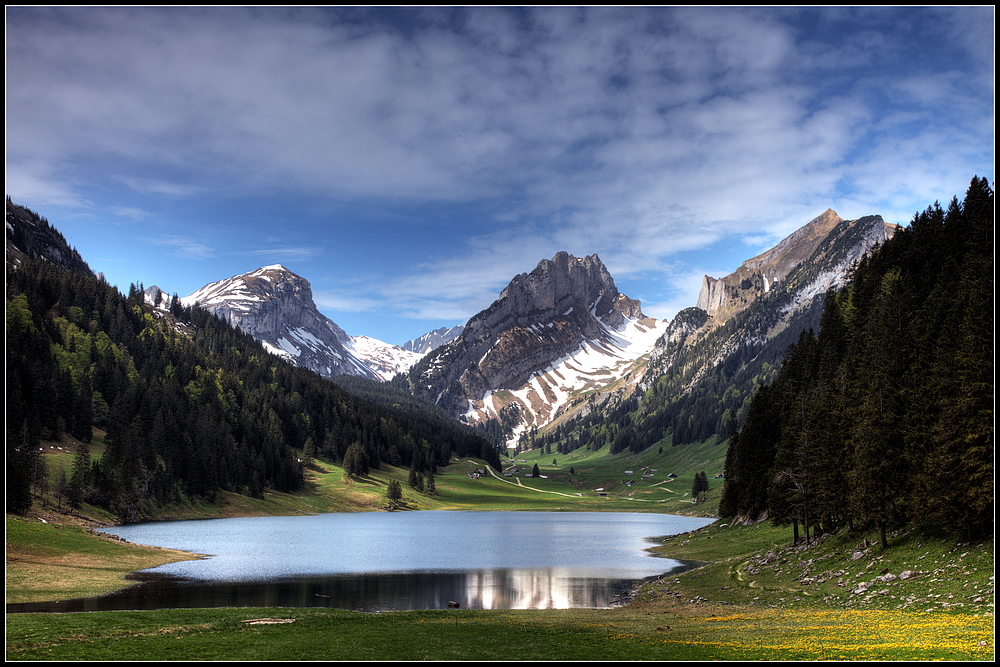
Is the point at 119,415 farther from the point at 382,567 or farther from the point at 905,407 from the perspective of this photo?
the point at 905,407

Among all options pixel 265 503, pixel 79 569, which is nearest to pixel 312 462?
pixel 265 503

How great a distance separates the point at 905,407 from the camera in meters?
46.4

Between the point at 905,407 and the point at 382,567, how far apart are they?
54047mm

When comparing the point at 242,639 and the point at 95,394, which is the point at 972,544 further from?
the point at 95,394

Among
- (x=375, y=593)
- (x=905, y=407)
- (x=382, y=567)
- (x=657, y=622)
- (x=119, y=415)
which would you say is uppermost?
(x=119, y=415)

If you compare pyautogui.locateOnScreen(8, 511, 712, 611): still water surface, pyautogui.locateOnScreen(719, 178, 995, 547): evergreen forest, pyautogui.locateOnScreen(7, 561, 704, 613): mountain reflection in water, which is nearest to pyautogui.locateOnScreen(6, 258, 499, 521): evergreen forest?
pyautogui.locateOnScreen(8, 511, 712, 611): still water surface

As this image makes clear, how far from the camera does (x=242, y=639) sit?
91.2 feet

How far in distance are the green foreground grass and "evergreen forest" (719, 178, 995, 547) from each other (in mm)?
2953

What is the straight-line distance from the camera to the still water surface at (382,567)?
163 feet

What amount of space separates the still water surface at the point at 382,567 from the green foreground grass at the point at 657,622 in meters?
6.17

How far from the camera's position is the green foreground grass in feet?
77.2

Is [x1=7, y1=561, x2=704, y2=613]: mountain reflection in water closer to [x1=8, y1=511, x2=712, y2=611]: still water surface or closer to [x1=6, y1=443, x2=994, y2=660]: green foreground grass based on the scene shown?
[x1=8, y1=511, x2=712, y2=611]: still water surface

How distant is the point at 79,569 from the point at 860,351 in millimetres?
76330

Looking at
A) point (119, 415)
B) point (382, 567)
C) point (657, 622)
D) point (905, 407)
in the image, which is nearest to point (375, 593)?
point (382, 567)
